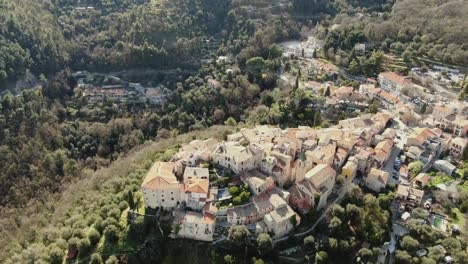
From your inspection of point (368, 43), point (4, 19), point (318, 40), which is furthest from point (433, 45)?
point (4, 19)

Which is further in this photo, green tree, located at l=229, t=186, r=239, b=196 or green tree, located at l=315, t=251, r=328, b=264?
green tree, located at l=229, t=186, r=239, b=196

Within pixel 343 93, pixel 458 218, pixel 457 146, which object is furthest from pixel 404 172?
pixel 343 93

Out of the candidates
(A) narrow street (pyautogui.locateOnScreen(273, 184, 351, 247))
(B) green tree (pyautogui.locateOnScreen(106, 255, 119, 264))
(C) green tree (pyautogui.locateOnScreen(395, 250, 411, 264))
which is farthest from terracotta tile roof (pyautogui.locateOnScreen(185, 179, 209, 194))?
(C) green tree (pyautogui.locateOnScreen(395, 250, 411, 264))

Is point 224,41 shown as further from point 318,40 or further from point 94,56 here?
point 94,56

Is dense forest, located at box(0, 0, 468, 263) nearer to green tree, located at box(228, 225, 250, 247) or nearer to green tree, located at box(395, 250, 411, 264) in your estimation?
green tree, located at box(228, 225, 250, 247)

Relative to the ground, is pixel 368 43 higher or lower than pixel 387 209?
higher

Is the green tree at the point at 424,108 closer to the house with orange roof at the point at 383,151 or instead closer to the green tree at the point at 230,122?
the house with orange roof at the point at 383,151
